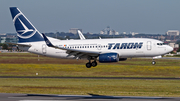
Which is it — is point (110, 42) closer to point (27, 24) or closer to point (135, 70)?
point (27, 24)

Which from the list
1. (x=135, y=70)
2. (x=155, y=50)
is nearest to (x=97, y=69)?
(x=135, y=70)

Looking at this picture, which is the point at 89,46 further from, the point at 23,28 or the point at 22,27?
the point at 22,27

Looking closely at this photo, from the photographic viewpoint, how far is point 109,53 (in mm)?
47938

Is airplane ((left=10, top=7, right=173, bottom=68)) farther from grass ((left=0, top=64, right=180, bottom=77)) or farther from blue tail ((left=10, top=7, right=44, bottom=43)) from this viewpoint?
grass ((left=0, top=64, right=180, bottom=77))

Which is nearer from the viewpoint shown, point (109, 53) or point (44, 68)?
point (109, 53)

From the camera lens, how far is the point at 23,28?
2082 inches

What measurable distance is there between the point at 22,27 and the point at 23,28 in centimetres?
23

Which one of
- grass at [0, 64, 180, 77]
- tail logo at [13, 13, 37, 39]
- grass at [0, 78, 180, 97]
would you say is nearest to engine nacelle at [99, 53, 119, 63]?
grass at [0, 78, 180, 97]

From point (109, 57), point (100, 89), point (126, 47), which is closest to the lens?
point (100, 89)

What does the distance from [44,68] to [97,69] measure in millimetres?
12079

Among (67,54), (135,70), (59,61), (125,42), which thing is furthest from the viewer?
(59,61)

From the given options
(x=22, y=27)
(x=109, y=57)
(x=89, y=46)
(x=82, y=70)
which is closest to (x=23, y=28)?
(x=22, y=27)

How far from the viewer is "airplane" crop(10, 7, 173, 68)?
4750 centimetres

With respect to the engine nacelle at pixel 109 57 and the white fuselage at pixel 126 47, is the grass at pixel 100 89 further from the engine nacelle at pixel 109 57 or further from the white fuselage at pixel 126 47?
the white fuselage at pixel 126 47
